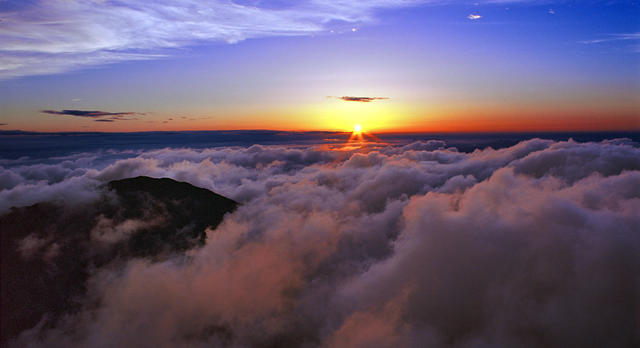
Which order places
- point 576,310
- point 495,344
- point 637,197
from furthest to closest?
point 637,197, point 495,344, point 576,310

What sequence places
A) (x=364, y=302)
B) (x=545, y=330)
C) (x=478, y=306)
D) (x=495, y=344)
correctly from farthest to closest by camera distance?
(x=364, y=302)
(x=478, y=306)
(x=495, y=344)
(x=545, y=330)

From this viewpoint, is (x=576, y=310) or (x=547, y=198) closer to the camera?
(x=576, y=310)

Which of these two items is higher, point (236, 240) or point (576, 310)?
point (576, 310)

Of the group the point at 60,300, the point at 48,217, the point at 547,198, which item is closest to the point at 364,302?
the point at 547,198

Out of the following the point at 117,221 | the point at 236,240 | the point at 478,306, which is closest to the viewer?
the point at 478,306

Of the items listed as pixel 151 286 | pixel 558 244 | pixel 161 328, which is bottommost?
pixel 161 328

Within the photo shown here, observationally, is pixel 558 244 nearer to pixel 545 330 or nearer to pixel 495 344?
pixel 545 330

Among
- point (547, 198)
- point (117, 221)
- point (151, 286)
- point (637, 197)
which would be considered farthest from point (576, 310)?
point (117, 221)

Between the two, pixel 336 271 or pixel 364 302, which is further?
pixel 336 271

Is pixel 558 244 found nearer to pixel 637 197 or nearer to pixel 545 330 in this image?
pixel 545 330
